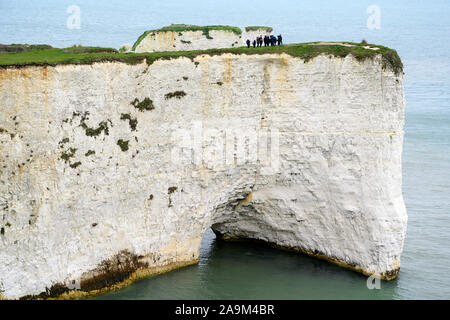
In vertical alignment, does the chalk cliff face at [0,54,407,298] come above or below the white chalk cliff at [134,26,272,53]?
below

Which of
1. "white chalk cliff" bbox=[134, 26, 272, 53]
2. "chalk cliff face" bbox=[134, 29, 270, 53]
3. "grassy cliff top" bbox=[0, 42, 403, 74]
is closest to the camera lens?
"grassy cliff top" bbox=[0, 42, 403, 74]

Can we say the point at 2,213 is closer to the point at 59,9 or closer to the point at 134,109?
the point at 134,109

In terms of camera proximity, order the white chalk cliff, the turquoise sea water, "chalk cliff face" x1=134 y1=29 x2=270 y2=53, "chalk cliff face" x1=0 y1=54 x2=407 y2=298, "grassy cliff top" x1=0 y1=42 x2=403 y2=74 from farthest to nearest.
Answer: "chalk cliff face" x1=134 y1=29 x2=270 y2=53
the white chalk cliff
the turquoise sea water
"grassy cliff top" x1=0 y1=42 x2=403 y2=74
"chalk cliff face" x1=0 y1=54 x2=407 y2=298

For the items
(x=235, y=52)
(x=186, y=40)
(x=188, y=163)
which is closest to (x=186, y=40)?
(x=186, y=40)

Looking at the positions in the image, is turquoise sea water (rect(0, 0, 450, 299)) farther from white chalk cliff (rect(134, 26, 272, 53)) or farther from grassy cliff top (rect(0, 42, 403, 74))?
white chalk cliff (rect(134, 26, 272, 53))

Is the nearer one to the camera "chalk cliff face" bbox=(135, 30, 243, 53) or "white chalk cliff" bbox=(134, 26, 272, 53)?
"white chalk cliff" bbox=(134, 26, 272, 53)

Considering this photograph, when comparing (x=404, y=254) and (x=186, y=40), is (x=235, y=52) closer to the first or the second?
(x=404, y=254)

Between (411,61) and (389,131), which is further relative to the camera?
(411,61)

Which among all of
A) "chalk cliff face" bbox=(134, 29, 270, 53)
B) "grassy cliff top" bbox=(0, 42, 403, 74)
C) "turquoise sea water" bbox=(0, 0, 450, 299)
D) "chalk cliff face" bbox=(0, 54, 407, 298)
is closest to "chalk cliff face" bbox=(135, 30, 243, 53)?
"chalk cliff face" bbox=(134, 29, 270, 53)

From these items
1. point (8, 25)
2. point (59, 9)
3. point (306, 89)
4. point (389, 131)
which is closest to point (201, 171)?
point (306, 89)
